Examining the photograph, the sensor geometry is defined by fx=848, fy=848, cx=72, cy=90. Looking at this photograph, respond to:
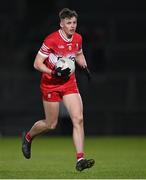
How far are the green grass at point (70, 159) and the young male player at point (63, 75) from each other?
62cm

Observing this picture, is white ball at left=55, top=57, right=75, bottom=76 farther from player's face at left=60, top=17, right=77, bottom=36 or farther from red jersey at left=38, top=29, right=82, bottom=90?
player's face at left=60, top=17, right=77, bottom=36

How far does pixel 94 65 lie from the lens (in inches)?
1007

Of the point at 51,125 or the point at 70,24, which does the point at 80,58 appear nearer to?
the point at 70,24

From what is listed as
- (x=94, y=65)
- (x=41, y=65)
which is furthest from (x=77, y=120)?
(x=94, y=65)

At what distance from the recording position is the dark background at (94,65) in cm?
2450

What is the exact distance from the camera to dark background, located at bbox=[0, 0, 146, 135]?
24.5m

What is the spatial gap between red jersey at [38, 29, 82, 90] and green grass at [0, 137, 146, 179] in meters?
1.32

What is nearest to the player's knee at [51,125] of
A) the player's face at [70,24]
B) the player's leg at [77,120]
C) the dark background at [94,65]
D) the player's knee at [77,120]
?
the player's leg at [77,120]

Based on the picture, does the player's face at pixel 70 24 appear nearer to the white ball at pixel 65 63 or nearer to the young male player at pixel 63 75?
the young male player at pixel 63 75

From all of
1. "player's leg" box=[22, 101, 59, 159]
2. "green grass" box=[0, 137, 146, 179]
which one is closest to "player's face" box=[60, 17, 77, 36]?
"player's leg" box=[22, 101, 59, 159]

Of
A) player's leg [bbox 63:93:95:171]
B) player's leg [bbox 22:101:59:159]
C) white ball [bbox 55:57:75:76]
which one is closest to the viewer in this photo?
player's leg [bbox 63:93:95:171]

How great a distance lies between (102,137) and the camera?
23609mm

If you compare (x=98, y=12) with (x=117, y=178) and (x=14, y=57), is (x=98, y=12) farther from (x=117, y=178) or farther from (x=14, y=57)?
(x=117, y=178)

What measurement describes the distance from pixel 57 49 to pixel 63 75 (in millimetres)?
454
